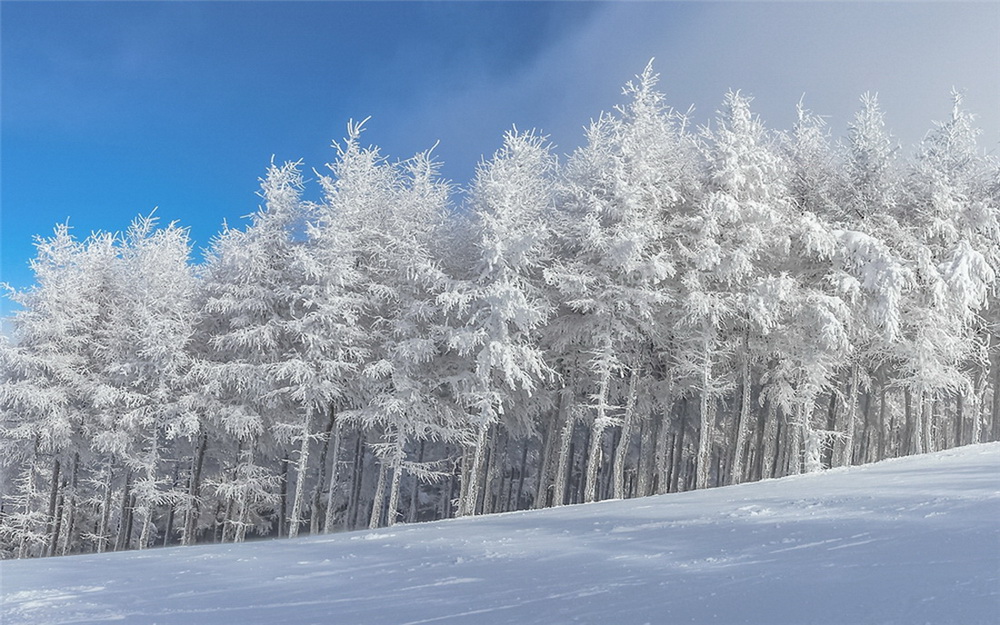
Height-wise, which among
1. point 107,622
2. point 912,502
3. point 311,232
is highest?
point 311,232

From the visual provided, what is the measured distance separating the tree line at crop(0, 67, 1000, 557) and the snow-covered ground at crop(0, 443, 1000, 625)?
323 inches

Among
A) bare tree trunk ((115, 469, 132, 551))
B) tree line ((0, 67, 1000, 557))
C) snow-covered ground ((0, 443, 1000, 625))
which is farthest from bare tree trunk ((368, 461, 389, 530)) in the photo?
bare tree trunk ((115, 469, 132, 551))

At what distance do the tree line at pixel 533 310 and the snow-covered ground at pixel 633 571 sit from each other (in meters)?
8.21

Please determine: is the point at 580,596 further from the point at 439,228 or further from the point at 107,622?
the point at 439,228

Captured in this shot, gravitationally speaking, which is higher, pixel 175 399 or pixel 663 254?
pixel 663 254

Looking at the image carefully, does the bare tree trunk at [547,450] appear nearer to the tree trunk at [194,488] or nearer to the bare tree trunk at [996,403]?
the tree trunk at [194,488]

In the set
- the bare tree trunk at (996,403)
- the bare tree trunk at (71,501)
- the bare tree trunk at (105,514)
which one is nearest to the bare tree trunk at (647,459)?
the bare tree trunk at (996,403)

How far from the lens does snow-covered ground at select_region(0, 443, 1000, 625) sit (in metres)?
5.93

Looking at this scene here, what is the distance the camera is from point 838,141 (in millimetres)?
25922

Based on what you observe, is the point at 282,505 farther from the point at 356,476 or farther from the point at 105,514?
the point at 105,514

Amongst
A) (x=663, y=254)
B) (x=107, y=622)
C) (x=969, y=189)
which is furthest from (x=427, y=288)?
(x=969, y=189)

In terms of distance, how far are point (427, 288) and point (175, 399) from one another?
10813 mm

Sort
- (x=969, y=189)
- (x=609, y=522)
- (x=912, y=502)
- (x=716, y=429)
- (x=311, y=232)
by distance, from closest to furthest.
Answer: (x=912, y=502) → (x=609, y=522) → (x=311, y=232) → (x=969, y=189) → (x=716, y=429)

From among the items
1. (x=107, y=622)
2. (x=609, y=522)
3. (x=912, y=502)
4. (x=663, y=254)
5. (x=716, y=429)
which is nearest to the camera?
(x=107, y=622)
